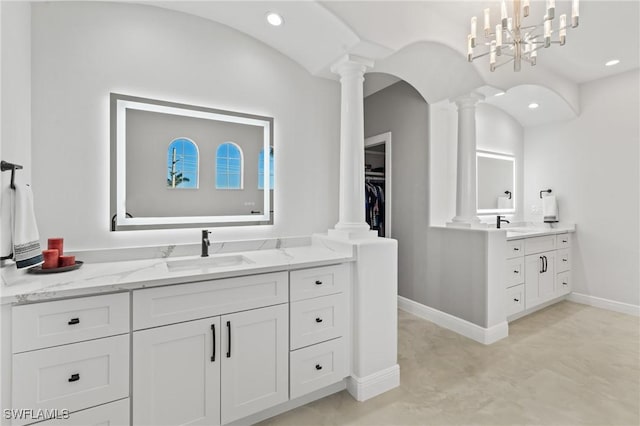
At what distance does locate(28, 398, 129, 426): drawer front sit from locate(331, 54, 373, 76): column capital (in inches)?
95.7

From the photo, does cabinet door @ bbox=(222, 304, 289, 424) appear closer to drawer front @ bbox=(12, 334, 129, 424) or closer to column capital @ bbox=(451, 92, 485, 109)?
drawer front @ bbox=(12, 334, 129, 424)

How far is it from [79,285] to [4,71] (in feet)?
3.52

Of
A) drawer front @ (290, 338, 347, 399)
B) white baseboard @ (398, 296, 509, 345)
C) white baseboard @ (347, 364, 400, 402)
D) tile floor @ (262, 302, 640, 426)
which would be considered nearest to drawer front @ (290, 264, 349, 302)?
drawer front @ (290, 338, 347, 399)

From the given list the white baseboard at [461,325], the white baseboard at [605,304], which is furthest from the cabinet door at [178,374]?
the white baseboard at [605,304]

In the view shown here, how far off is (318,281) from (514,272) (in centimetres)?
247

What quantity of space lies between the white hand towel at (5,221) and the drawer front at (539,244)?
420 cm

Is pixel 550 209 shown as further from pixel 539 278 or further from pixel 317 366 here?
pixel 317 366

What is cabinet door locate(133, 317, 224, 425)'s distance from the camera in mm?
1449

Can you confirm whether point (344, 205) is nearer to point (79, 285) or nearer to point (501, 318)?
point (79, 285)

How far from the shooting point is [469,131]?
325 cm

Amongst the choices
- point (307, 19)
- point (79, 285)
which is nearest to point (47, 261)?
point (79, 285)

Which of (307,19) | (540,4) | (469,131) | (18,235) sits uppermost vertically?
(540,4)

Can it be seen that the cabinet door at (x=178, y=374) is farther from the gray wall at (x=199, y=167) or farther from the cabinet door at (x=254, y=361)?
the gray wall at (x=199, y=167)

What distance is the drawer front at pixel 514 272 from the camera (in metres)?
3.18
